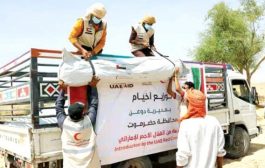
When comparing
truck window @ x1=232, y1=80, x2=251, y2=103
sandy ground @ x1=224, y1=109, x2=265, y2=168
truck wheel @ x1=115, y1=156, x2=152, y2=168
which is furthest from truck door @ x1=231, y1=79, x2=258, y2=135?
truck wheel @ x1=115, y1=156, x2=152, y2=168

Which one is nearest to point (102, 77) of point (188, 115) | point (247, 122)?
point (188, 115)

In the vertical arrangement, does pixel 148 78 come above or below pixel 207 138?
above

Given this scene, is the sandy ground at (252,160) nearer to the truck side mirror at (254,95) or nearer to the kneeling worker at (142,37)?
the truck side mirror at (254,95)

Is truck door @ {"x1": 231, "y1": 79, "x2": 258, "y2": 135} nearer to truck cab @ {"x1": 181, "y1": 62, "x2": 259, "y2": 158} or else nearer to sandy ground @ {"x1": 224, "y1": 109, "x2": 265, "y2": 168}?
truck cab @ {"x1": 181, "y1": 62, "x2": 259, "y2": 158}

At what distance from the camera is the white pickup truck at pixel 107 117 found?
5086mm

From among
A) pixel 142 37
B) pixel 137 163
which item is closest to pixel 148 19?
pixel 142 37

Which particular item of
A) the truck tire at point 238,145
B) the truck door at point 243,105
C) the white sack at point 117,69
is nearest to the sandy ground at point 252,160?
the truck tire at point 238,145

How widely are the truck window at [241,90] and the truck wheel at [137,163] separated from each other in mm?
3779

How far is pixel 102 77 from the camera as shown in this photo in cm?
552

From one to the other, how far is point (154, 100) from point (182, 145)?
2.86m

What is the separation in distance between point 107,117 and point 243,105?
4.81 meters

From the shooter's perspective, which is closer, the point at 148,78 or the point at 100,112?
the point at 100,112

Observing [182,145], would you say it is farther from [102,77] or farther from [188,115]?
[102,77]

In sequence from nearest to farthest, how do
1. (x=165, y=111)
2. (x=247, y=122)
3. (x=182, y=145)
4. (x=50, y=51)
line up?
(x=182, y=145)
(x=50, y=51)
(x=165, y=111)
(x=247, y=122)
